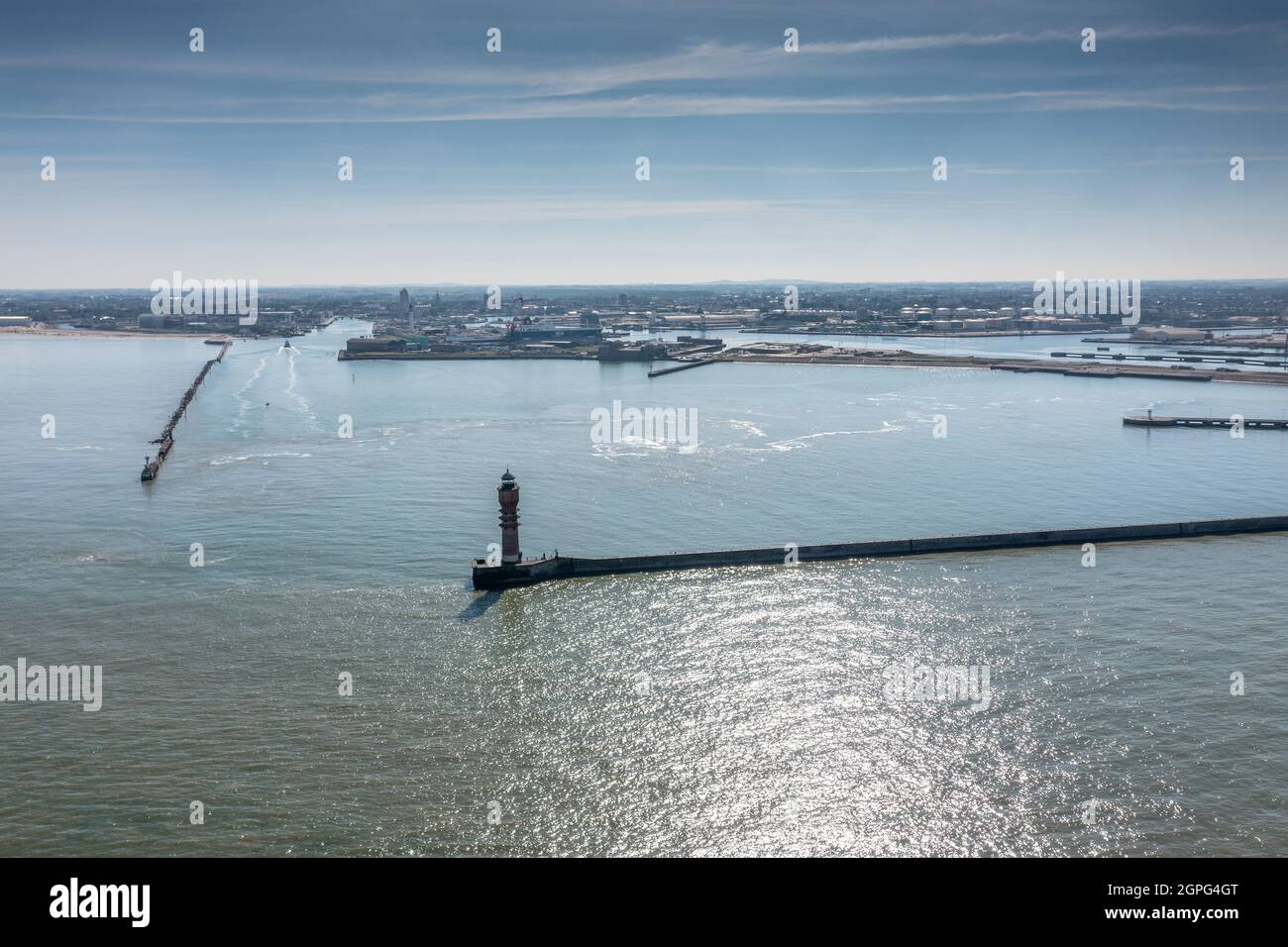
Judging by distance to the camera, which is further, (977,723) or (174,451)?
(174,451)

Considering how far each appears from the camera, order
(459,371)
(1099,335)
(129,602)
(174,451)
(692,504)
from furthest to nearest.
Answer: (1099,335) → (459,371) → (174,451) → (692,504) → (129,602)

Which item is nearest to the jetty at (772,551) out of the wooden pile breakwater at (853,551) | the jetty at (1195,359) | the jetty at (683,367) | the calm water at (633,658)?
the wooden pile breakwater at (853,551)

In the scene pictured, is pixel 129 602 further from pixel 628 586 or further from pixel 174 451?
pixel 174 451

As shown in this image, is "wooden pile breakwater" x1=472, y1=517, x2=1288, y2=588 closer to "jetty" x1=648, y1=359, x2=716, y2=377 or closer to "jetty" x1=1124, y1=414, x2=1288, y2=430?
"jetty" x1=1124, y1=414, x2=1288, y2=430

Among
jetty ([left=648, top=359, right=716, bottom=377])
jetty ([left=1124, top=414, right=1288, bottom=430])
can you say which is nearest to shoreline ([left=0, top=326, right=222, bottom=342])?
jetty ([left=648, top=359, right=716, bottom=377])

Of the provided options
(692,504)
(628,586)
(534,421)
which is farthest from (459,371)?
(628,586)

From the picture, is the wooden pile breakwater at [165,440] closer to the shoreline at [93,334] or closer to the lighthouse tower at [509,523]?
the lighthouse tower at [509,523]

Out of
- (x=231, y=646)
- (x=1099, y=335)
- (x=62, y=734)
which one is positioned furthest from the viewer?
(x=1099, y=335)
